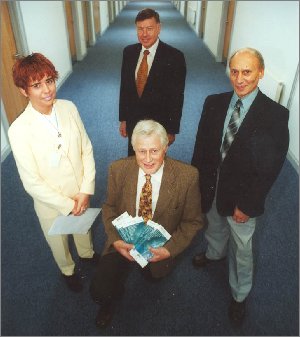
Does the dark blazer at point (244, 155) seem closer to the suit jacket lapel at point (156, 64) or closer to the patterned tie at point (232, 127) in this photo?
the patterned tie at point (232, 127)

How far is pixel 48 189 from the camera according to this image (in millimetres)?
1692

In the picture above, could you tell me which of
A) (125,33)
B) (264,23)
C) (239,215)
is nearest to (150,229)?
(239,215)

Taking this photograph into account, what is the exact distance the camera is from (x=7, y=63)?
406 centimetres

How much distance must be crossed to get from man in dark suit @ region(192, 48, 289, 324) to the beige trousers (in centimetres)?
104

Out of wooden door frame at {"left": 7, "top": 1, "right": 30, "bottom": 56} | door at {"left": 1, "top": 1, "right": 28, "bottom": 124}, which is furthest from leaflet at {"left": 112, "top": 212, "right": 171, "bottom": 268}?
wooden door frame at {"left": 7, "top": 1, "right": 30, "bottom": 56}

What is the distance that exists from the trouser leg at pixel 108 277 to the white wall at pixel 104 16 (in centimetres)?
1161

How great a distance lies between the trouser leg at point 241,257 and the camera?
1812mm

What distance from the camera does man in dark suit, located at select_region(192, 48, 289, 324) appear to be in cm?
150

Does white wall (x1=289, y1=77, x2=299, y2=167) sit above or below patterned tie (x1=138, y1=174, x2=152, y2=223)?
below

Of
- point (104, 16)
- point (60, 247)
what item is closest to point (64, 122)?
point (60, 247)

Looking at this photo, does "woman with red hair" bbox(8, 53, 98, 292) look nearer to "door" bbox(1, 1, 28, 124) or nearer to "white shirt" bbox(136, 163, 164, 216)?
"white shirt" bbox(136, 163, 164, 216)

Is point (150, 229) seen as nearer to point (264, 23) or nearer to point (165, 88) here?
point (165, 88)

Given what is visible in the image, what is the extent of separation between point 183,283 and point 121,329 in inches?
23.8

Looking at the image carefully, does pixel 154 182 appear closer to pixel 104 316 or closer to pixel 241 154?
pixel 241 154
